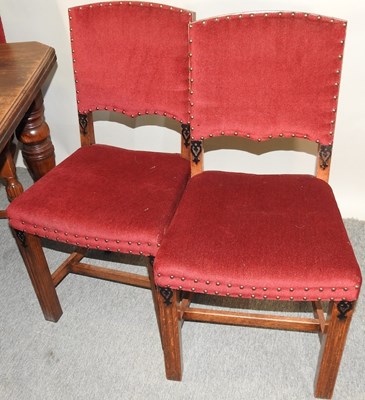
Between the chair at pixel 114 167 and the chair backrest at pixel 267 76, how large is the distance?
4.7 inches

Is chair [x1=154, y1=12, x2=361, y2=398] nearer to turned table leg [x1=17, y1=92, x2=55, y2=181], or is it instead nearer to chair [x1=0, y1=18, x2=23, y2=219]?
turned table leg [x1=17, y1=92, x2=55, y2=181]

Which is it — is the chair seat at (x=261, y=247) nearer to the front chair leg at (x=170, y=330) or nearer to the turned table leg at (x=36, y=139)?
the front chair leg at (x=170, y=330)

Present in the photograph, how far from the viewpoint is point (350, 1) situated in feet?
5.54

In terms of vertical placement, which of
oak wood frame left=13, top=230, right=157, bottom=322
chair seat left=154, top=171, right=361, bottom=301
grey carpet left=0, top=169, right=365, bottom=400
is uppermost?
chair seat left=154, top=171, right=361, bottom=301

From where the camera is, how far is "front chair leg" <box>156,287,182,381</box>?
134 cm

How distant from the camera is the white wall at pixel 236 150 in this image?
175 cm

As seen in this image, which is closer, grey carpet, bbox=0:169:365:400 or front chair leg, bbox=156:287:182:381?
front chair leg, bbox=156:287:182:381

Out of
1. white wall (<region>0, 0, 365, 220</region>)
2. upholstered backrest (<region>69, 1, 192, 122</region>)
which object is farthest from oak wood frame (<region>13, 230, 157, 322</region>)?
white wall (<region>0, 0, 365, 220</region>)

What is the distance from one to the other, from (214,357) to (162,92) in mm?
933

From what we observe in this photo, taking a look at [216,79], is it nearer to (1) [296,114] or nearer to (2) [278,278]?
(1) [296,114]

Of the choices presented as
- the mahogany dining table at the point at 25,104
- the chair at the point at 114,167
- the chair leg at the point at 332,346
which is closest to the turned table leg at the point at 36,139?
the mahogany dining table at the point at 25,104

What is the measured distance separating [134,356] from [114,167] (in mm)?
658

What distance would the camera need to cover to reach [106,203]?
1.47m

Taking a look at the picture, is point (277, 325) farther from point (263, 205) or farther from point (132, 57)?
point (132, 57)
